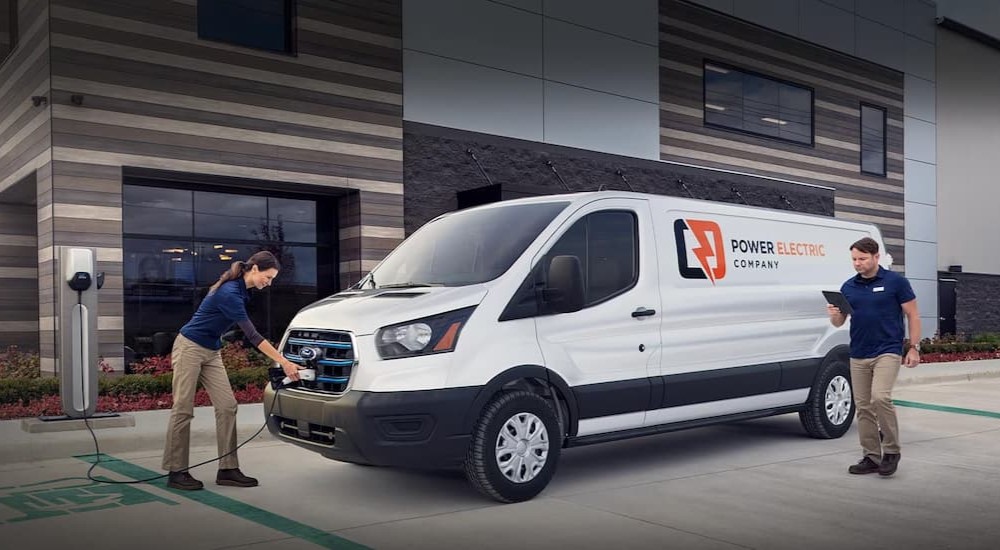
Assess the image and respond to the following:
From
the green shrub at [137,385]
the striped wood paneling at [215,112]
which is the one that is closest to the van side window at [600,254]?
the green shrub at [137,385]

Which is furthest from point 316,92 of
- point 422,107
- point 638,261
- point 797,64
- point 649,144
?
point 797,64

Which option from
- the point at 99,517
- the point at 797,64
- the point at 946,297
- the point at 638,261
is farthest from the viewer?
the point at 946,297

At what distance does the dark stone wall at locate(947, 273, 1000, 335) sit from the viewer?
1089 inches

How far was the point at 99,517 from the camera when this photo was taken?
243 inches

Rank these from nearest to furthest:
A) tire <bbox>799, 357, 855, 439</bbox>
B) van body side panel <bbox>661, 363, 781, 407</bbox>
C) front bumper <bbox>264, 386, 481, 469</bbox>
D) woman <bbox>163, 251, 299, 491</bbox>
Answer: front bumper <bbox>264, 386, 481, 469</bbox> < woman <bbox>163, 251, 299, 491</bbox> < van body side panel <bbox>661, 363, 781, 407</bbox> < tire <bbox>799, 357, 855, 439</bbox>

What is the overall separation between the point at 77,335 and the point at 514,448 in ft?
19.4

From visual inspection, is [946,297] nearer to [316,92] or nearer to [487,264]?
[316,92]

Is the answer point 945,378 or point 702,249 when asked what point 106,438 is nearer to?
point 702,249

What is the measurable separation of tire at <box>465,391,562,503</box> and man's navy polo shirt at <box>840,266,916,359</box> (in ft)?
9.04

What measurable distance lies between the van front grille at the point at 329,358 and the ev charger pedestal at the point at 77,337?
427 cm

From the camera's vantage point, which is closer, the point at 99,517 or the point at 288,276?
the point at 99,517

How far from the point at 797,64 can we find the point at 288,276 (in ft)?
49.1

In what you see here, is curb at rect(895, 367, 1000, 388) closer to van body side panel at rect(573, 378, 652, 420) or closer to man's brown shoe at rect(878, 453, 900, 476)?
man's brown shoe at rect(878, 453, 900, 476)

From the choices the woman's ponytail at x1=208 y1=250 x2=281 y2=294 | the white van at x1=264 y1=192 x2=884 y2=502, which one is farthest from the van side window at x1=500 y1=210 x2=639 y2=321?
the woman's ponytail at x1=208 y1=250 x2=281 y2=294
